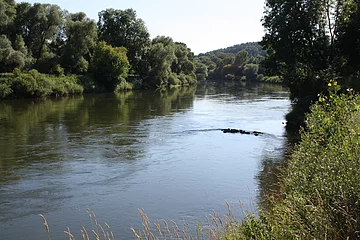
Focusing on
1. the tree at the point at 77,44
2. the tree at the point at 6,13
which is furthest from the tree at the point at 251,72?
the tree at the point at 6,13

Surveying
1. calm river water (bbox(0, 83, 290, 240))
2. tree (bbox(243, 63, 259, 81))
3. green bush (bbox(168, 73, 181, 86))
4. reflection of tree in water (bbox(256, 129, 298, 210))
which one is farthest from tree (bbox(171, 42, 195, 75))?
reflection of tree in water (bbox(256, 129, 298, 210))

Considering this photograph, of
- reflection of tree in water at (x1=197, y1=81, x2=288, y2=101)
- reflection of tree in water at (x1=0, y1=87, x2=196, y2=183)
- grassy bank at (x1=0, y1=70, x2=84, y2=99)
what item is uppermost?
grassy bank at (x1=0, y1=70, x2=84, y2=99)

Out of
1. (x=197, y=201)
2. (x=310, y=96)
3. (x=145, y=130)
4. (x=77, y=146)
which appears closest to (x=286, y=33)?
(x=310, y=96)

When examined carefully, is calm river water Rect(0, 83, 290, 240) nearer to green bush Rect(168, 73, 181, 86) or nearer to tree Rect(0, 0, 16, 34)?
tree Rect(0, 0, 16, 34)

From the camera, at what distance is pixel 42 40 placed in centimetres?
6059

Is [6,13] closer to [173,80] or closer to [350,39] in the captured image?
[173,80]

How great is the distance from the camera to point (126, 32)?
74125 mm

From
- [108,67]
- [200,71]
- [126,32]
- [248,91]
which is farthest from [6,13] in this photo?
[200,71]

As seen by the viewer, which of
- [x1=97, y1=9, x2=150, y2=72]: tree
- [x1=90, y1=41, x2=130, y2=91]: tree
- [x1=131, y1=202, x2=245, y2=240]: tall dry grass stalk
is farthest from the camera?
[x1=97, y1=9, x2=150, y2=72]: tree

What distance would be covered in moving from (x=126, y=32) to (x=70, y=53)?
51.6 ft

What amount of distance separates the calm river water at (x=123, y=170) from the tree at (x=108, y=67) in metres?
33.9

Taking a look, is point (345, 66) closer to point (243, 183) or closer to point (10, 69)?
point (243, 183)

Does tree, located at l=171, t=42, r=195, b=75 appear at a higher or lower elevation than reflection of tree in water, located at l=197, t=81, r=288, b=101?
higher

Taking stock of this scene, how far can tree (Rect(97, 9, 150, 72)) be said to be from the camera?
7362 centimetres
